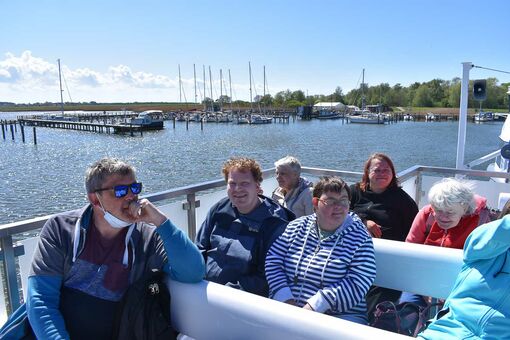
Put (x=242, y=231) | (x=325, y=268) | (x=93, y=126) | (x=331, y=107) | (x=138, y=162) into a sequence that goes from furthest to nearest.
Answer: (x=331, y=107), (x=93, y=126), (x=138, y=162), (x=242, y=231), (x=325, y=268)

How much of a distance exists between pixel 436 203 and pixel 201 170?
756 inches

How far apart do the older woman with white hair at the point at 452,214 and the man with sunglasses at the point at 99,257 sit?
1462mm

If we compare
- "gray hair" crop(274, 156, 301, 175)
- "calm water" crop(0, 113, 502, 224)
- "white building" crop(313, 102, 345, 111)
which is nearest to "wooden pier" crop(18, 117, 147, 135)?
"calm water" crop(0, 113, 502, 224)

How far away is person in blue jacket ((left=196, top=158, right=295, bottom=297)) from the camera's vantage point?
223cm

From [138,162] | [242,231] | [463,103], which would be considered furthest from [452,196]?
[138,162]

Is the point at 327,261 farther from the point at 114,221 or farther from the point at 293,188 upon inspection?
the point at 293,188

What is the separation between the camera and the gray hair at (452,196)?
7.81 feet

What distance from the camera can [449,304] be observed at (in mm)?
1622

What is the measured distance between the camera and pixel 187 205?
3.27m

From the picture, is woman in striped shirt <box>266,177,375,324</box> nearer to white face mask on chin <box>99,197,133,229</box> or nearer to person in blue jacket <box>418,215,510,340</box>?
person in blue jacket <box>418,215,510,340</box>

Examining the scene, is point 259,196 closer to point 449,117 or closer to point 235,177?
point 235,177

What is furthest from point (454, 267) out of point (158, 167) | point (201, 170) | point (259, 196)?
point (158, 167)

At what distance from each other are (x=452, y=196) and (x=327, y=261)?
95cm

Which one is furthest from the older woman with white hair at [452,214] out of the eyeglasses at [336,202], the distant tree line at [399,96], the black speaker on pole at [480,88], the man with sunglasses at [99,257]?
the distant tree line at [399,96]
